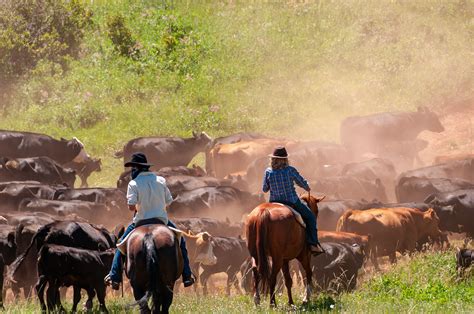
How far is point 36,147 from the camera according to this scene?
36.2 metres

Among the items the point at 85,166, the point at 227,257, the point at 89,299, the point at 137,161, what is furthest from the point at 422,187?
the point at 137,161

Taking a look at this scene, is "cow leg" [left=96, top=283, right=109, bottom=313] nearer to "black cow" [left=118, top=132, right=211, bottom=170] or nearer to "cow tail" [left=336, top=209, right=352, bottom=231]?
"cow tail" [left=336, top=209, right=352, bottom=231]

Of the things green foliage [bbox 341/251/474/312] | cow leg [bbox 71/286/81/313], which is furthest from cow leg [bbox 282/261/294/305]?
cow leg [bbox 71/286/81/313]

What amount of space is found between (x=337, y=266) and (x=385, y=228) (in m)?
4.44

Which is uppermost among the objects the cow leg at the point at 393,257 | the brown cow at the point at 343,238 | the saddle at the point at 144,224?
the saddle at the point at 144,224

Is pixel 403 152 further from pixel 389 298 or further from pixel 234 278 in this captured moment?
pixel 389 298

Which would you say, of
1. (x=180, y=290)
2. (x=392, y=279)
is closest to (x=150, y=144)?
(x=180, y=290)

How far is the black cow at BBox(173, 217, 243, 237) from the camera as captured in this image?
74.4ft

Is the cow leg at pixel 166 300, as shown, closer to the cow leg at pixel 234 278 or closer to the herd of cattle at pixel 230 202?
the herd of cattle at pixel 230 202

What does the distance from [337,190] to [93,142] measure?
51.1 ft

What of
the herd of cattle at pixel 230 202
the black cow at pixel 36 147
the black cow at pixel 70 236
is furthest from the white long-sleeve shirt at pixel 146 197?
the black cow at pixel 36 147

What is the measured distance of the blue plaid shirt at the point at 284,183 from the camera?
15.5 m

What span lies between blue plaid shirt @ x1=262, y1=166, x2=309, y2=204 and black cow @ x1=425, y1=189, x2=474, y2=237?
35.5 feet

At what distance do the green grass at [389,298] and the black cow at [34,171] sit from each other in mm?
15254
